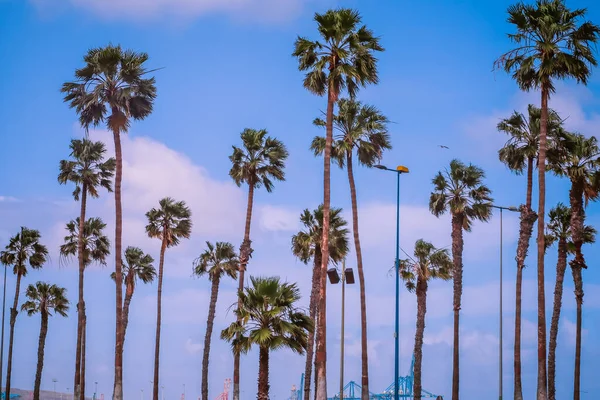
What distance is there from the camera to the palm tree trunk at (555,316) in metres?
62.6

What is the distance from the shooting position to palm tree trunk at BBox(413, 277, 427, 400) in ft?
241

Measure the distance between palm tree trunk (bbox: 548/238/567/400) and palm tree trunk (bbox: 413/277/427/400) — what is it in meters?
12.6

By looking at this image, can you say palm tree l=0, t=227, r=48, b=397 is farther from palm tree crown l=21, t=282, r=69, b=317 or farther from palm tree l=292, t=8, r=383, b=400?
palm tree l=292, t=8, r=383, b=400

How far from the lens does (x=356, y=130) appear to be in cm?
5812

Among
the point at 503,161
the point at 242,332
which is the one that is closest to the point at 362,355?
the point at 242,332

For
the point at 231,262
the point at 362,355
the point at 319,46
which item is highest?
the point at 319,46

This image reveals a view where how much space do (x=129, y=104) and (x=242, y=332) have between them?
13966 mm

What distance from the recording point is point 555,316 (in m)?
64.5

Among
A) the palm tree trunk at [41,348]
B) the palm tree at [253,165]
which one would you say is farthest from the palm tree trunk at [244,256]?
the palm tree trunk at [41,348]

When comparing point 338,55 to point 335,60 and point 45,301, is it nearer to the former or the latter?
point 335,60

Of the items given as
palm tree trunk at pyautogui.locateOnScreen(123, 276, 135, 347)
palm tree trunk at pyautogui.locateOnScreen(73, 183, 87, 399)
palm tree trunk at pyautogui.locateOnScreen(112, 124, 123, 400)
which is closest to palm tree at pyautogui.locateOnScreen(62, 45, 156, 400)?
palm tree trunk at pyautogui.locateOnScreen(112, 124, 123, 400)

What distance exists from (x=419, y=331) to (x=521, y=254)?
17.7 meters

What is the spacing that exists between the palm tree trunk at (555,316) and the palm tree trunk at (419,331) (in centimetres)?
1263

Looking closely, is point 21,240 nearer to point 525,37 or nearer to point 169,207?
point 169,207
